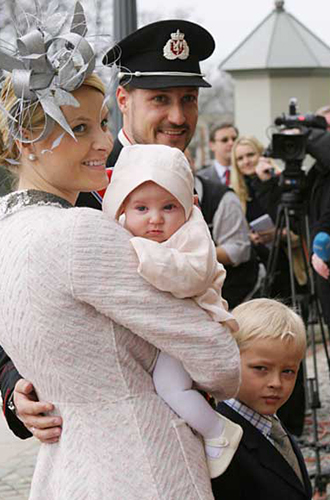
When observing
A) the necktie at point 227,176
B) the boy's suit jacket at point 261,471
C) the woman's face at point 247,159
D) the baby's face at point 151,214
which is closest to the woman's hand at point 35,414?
the baby's face at point 151,214

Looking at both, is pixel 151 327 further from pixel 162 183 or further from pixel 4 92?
pixel 4 92

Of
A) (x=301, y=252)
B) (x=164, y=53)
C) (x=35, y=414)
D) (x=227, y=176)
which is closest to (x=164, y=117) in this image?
(x=164, y=53)

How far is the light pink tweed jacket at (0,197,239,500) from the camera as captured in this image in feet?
6.33

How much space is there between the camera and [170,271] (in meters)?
1.93

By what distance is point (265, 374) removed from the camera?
287 centimetres

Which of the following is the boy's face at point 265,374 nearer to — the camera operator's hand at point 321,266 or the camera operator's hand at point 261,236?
the camera operator's hand at point 321,266

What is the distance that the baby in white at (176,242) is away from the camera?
6.50 ft

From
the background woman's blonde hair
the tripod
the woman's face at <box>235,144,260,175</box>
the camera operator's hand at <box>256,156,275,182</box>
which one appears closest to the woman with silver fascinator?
the tripod

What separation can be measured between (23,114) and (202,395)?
667mm

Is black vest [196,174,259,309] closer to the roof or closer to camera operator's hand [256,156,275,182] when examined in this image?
camera operator's hand [256,156,275,182]

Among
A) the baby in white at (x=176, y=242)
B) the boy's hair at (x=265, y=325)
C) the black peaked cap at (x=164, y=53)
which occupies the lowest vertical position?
the boy's hair at (x=265, y=325)

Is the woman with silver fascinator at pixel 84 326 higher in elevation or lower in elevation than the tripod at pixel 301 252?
higher

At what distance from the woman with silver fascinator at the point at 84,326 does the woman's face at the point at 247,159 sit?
17.7 ft

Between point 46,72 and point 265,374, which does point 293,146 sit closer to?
point 265,374
